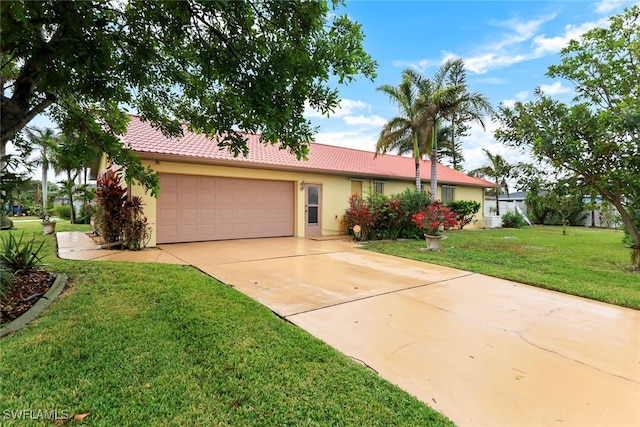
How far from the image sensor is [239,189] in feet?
36.5

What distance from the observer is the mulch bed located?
3676mm

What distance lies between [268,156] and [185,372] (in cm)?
997

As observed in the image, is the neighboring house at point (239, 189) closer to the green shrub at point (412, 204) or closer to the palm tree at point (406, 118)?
the palm tree at point (406, 118)

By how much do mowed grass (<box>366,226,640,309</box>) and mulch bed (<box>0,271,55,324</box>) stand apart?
7562mm

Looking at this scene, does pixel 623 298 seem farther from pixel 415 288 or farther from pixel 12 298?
pixel 12 298

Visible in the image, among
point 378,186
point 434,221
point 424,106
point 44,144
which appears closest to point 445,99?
point 424,106

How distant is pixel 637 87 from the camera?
695 cm

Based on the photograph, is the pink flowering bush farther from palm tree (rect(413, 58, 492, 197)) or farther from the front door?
palm tree (rect(413, 58, 492, 197))

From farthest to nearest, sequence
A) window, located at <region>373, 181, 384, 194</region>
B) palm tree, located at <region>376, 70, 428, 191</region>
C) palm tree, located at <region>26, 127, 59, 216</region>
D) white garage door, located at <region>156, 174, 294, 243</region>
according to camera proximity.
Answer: window, located at <region>373, 181, 384, 194</region>, palm tree, located at <region>376, 70, 428, 191</region>, white garage door, located at <region>156, 174, 294, 243</region>, palm tree, located at <region>26, 127, 59, 216</region>

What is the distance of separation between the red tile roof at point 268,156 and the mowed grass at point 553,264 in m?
4.53

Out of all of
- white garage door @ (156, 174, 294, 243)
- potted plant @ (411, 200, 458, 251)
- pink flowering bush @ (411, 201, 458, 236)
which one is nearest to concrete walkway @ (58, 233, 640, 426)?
potted plant @ (411, 200, 458, 251)

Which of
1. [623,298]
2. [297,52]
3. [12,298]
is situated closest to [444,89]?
[623,298]

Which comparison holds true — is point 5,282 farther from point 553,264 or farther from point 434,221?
point 553,264

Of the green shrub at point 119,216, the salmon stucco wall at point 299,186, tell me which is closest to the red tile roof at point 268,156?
the salmon stucco wall at point 299,186
